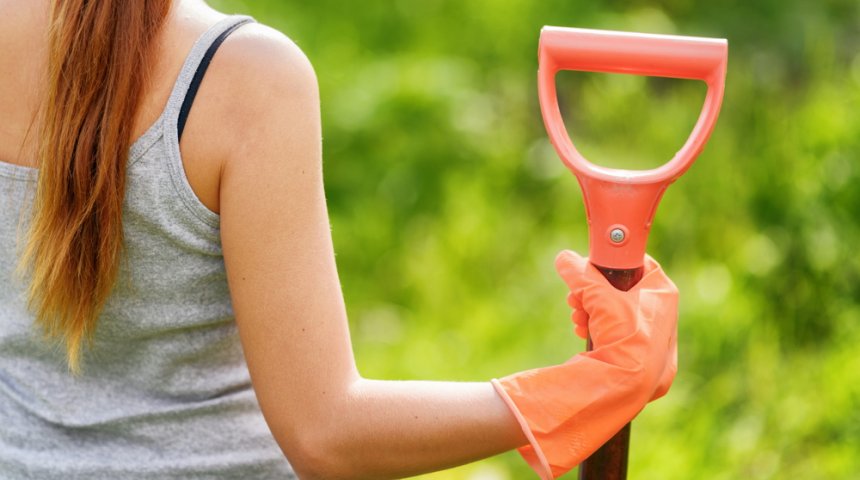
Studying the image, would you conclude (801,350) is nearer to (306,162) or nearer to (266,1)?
(306,162)

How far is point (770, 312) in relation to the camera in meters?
3.41

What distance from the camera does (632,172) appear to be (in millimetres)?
1345

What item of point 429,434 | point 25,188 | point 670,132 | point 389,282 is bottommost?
point 389,282

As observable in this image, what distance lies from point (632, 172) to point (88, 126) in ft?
2.10

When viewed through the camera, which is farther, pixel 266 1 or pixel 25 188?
pixel 266 1

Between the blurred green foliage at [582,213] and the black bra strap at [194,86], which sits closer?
the black bra strap at [194,86]

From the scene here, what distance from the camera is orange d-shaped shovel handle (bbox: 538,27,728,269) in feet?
4.35

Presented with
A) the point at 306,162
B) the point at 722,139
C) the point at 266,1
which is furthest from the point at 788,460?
the point at 266,1

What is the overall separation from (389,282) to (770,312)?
131 cm

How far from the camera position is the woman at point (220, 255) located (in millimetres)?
1173

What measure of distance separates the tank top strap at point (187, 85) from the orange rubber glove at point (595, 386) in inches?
18.0

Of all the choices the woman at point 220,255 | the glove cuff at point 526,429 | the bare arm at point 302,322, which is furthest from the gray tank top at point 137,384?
the glove cuff at point 526,429

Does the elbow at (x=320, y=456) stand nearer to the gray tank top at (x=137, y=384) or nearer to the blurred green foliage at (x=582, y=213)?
the gray tank top at (x=137, y=384)

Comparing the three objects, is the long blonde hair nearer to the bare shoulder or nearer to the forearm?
A: the bare shoulder
